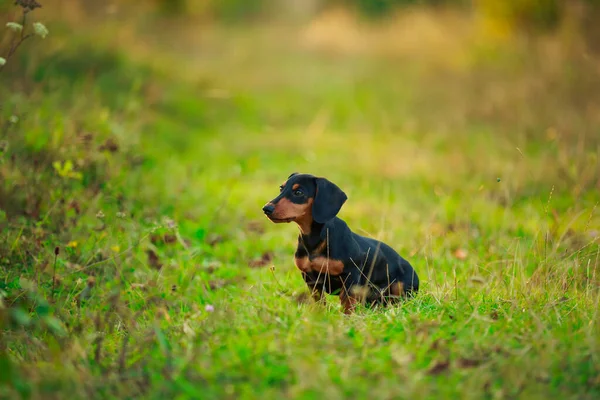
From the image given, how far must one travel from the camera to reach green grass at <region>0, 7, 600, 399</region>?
2846mm

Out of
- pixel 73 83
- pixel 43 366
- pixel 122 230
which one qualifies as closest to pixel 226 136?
pixel 73 83

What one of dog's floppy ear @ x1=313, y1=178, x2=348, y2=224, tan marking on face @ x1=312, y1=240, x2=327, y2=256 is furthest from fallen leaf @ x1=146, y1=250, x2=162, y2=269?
dog's floppy ear @ x1=313, y1=178, x2=348, y2=224

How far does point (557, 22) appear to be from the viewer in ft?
37.5

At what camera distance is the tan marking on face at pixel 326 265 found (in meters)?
3.80

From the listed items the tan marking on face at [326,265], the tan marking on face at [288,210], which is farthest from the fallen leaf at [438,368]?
the tan marking on face at [288,210]

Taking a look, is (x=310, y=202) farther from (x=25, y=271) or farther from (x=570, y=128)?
(x=570, y=128)

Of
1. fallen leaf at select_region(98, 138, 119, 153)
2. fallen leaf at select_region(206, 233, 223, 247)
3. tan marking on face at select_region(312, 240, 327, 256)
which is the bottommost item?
fallen leaf at select_region(206, 233, 223, 247)

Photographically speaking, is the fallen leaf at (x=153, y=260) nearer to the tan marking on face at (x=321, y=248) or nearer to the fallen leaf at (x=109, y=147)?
the fallen leaf at (x=109, y=147)

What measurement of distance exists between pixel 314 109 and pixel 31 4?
8411 mm

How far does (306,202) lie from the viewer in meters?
3.81

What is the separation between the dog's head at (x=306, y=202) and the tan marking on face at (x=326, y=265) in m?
0.22

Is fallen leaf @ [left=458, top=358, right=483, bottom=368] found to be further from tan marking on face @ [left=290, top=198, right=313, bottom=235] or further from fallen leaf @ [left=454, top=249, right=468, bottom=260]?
fallen leaf @ [left=454, top=249, right=468, bottom=260]

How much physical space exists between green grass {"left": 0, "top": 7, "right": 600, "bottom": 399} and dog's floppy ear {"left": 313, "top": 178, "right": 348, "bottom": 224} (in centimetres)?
47

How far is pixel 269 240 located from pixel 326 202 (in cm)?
208
